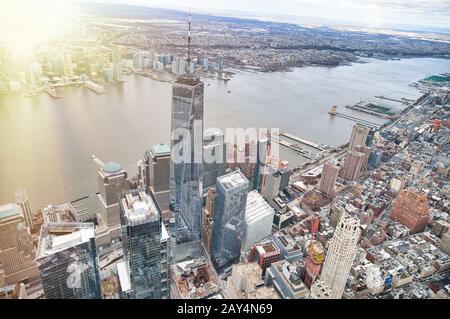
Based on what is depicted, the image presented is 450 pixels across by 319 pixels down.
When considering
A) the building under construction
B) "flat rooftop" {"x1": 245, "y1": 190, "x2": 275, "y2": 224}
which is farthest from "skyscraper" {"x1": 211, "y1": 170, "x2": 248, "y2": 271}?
"flat rooftop" {"x1": 245, "y1": 190, "x2": 275, "y2": 224}

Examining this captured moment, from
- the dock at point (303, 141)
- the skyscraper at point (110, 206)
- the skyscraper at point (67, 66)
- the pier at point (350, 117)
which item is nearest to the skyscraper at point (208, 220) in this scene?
the skyscraper at point (110, 206)

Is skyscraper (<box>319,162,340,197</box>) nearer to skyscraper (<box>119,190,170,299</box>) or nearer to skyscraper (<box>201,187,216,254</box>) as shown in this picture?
skyscraper (<box>201,187,216,254</box>)

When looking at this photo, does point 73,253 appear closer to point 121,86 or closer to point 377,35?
point 121,86

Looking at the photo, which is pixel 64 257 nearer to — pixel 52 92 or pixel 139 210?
pixel 139 210

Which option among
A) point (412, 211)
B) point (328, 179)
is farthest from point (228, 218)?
point (412, 211)

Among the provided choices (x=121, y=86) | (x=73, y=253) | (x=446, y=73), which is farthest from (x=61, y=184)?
(x=446, y=73)
